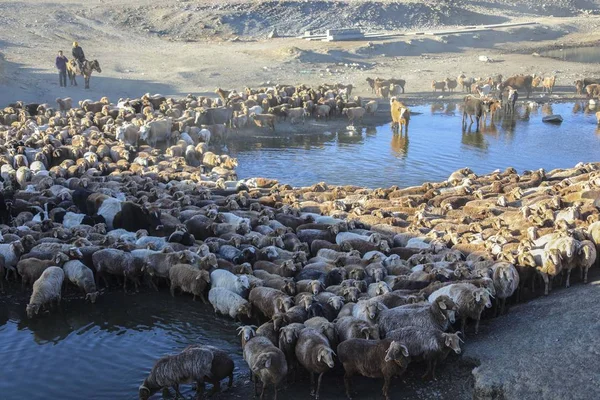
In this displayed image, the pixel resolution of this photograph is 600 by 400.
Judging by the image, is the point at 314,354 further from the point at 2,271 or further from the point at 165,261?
the point at 2,271

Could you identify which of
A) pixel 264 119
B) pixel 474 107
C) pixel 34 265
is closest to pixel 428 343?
pixel 34 265

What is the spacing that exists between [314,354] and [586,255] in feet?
17.1

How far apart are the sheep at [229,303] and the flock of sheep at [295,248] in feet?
0.07

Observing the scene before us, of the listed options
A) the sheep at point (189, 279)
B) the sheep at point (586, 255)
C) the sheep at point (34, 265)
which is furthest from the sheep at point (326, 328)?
the sheep at point (34, 265)

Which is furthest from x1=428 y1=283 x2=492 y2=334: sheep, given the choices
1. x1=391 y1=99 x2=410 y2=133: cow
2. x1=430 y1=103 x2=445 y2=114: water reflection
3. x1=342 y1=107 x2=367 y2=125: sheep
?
x1=430 y1=103 x2=445 y2=114: water reflection

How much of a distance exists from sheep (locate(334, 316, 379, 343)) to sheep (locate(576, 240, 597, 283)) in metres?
4.14

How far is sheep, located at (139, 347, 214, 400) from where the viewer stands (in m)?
8.73

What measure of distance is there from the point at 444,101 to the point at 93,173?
22.4 m

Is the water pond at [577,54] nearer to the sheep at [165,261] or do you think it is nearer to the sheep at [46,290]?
the sheep at [165,261]

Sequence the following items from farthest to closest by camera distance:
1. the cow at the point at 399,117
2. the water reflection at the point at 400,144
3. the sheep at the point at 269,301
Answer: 1. the cow at the point at 399,117
2. the water reflection at the point at 400,144
3. the sheep at the point at 269,301

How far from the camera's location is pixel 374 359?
8.57 metres

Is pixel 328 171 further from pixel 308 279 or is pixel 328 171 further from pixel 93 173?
pixel 308 279

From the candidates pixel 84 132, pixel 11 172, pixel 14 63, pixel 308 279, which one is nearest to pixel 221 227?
pixel 308 279

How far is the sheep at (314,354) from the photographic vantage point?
27.9ft
